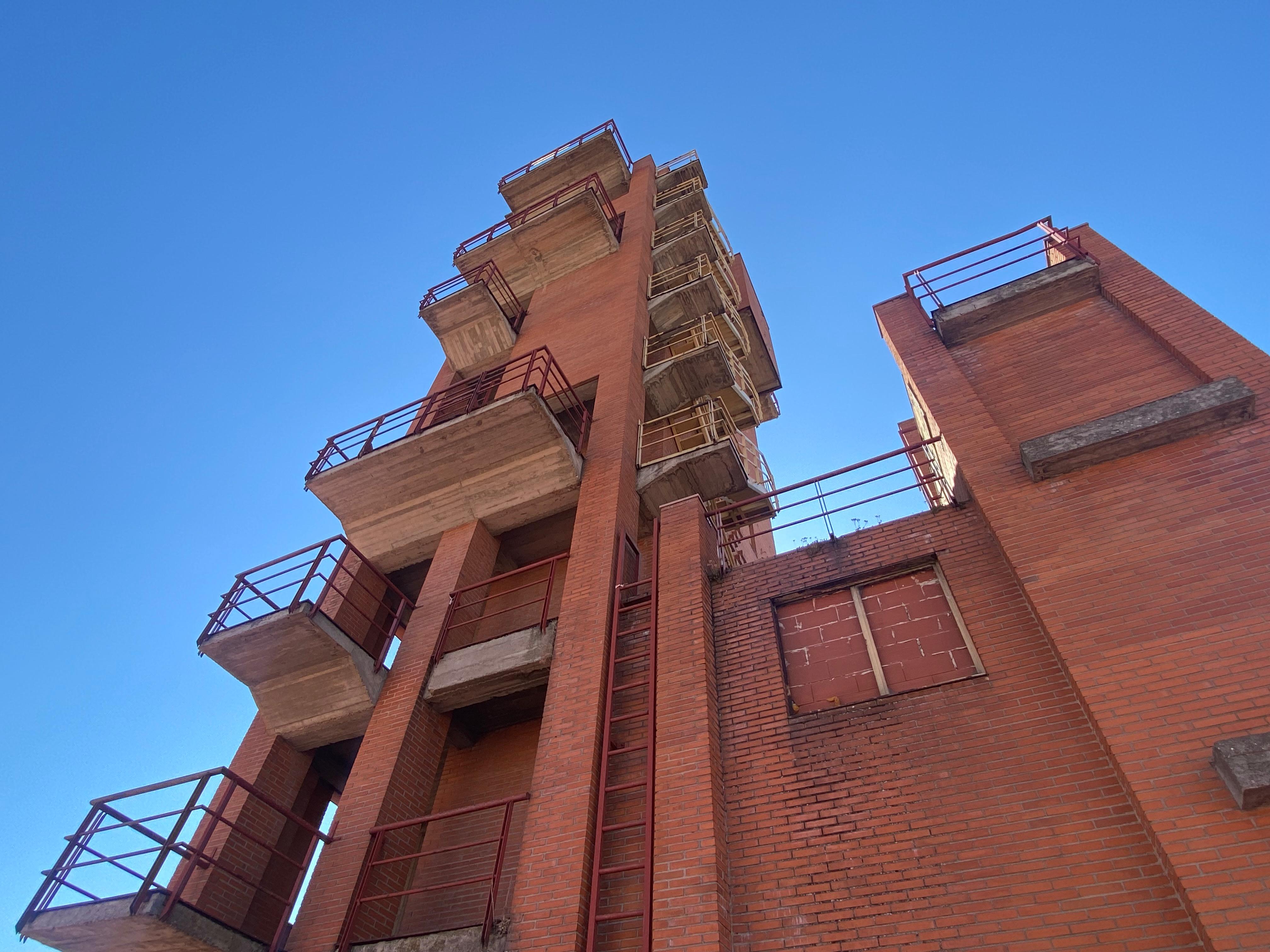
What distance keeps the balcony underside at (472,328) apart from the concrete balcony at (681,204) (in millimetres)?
6241

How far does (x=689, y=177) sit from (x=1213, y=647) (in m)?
20.0

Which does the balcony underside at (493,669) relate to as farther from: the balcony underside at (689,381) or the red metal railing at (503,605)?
the balcony underside at (689,381)

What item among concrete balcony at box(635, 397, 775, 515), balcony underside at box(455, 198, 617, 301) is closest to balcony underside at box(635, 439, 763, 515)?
A: concrete balcony at box(635, 397, 775, 515)

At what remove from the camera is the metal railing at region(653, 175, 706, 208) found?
67.4 ft

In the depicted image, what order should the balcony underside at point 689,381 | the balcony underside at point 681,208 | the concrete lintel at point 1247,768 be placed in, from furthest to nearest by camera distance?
the balcony underside at point 681,208 → the balcony underside at point 689,381 → the concrete lintel at point 1247,768

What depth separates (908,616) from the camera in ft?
23.6

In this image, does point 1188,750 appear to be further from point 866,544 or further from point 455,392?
point 455,392

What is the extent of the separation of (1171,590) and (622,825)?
4741mm

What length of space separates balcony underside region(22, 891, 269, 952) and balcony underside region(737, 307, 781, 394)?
14770 millimetres

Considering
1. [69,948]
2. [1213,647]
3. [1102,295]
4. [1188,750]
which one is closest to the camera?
[1188,750]

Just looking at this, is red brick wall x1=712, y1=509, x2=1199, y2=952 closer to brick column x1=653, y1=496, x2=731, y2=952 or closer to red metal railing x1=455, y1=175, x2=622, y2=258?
brick column x1=653, y1=496, x2=731, y2=952

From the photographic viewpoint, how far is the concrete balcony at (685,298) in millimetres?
15320

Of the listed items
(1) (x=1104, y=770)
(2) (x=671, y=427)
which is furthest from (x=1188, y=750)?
(2) (x=671, y=427)

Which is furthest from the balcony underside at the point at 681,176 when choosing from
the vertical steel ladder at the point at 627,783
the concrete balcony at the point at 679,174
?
the vertical steel ladder at the point at 627,783
